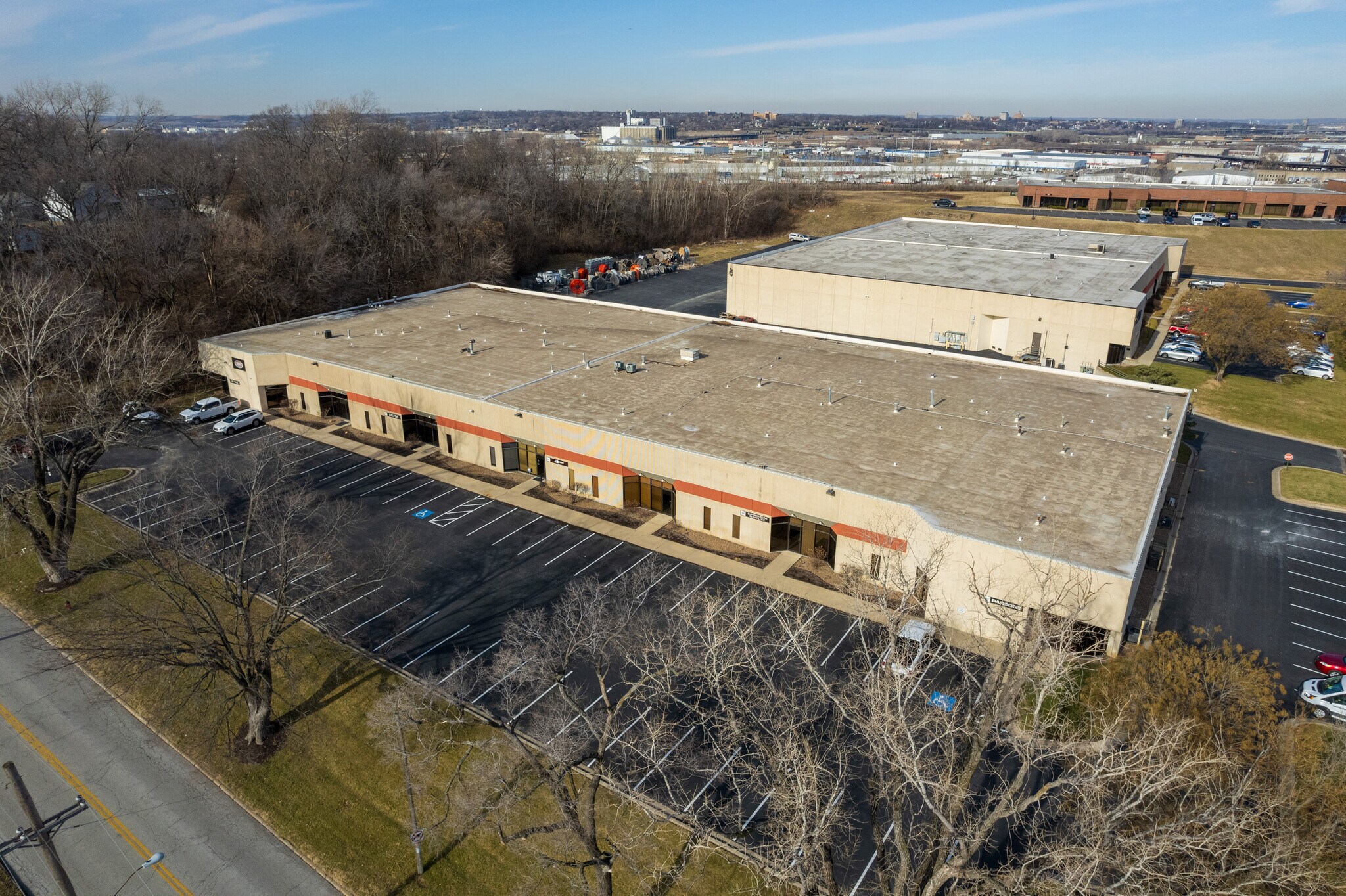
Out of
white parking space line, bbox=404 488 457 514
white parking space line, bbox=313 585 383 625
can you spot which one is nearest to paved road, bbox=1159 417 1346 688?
→ white parking space line, bbox=313 585 383 625

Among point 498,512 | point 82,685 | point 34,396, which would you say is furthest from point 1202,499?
point 34,396

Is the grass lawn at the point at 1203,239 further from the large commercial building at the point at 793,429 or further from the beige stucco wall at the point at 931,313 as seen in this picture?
the large commercial building at the point at 793,429

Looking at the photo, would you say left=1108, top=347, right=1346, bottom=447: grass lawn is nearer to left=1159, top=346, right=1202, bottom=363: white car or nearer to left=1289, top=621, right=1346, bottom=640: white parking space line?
left=1159, top=346, right=1202, bottom=363: white car

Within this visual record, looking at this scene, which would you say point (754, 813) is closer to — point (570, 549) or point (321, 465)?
point (570, 549)

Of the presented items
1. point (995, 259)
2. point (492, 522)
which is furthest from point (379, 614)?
point (995, 259)

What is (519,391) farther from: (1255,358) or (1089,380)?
(1255,358)

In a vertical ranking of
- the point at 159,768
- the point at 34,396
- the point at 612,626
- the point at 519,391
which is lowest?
the point at 159,768
